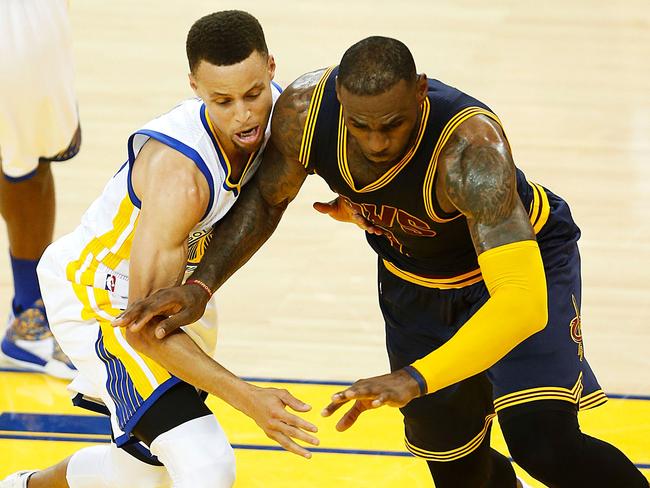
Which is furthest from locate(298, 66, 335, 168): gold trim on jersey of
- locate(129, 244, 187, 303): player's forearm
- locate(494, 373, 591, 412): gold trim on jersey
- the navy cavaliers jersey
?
locate(494, 373, 591, 412): gold trim on jersey

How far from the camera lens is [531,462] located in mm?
3762

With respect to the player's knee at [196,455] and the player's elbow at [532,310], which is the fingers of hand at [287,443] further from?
the player's elbow at [532,310]

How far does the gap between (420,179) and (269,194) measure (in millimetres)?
598

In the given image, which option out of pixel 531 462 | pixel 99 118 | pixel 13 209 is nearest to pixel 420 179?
pixel 531 462

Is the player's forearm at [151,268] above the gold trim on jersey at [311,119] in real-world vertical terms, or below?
below

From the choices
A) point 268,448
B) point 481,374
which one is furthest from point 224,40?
point 268,448

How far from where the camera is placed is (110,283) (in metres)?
4.21

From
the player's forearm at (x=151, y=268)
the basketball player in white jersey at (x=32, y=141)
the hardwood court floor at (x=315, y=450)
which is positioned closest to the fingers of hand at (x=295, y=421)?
the player's forearm at (x=151, y=268)

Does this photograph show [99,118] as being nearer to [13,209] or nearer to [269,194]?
[13,209]

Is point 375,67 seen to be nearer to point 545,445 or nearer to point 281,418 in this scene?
point 281,418

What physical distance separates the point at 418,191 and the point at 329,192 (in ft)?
12.9

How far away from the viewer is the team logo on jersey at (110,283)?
4211 mm

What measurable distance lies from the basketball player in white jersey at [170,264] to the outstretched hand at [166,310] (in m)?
0.06

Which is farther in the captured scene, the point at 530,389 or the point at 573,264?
the point at 573,264
